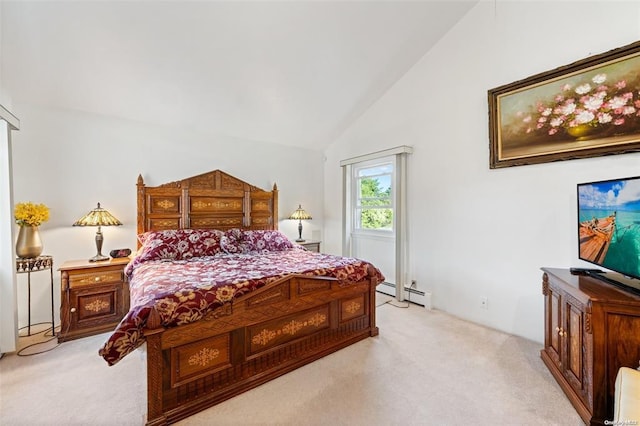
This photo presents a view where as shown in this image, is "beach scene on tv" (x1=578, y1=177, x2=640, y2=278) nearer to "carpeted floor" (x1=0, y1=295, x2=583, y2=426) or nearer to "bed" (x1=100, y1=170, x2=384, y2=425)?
"carpeted floor" (x1=0, y1=295, x2=583, y2=426)

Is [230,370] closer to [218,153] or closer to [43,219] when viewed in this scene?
[43,219]

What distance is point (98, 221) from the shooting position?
2.94 m

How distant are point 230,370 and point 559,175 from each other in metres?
Answer: 3.20

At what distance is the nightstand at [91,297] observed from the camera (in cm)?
263

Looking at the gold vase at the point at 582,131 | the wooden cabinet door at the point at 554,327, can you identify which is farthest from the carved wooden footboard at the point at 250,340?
the gold vase at the point at 582,131

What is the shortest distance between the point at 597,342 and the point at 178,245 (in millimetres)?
3481

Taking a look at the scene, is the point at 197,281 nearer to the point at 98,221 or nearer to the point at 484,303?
the point at 98,221

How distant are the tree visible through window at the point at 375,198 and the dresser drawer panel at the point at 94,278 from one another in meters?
3.28

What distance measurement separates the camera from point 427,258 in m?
3.60

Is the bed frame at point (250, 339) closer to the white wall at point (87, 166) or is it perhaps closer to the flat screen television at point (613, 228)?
the white wall at point (87, 166)

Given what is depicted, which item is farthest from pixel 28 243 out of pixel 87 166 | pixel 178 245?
pixel 178 245

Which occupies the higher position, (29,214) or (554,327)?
(29,214)

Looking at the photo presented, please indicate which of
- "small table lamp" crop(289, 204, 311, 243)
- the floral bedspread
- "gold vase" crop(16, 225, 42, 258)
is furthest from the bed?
"small table lamp" crop(289, 204, 311, 243)

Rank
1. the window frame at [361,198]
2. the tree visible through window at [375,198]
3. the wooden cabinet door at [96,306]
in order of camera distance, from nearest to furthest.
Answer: the wooden cabinet door at [96,306] < the window frame at [361,198] < the tree visible through window at [375,198]
